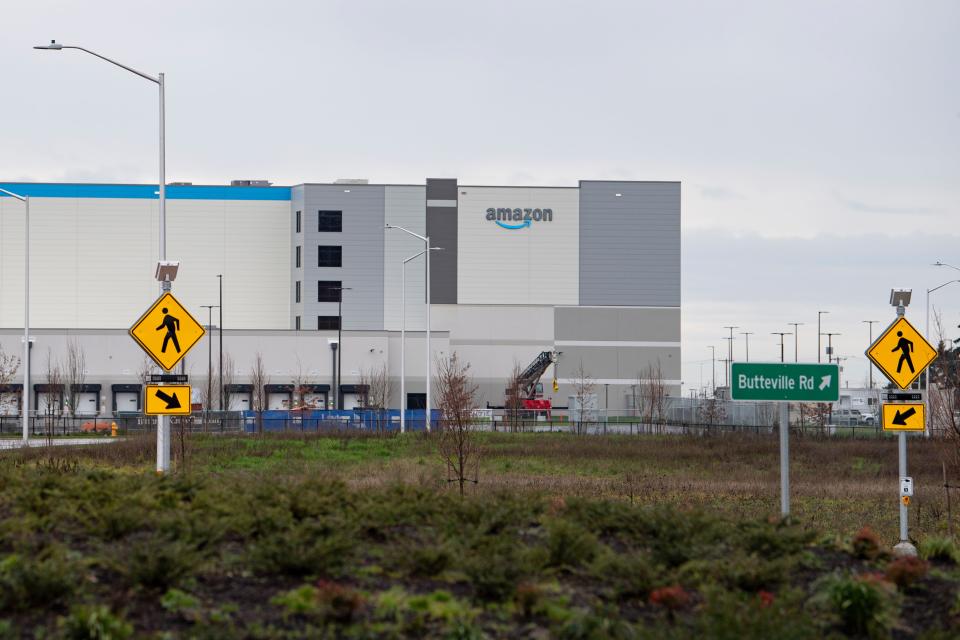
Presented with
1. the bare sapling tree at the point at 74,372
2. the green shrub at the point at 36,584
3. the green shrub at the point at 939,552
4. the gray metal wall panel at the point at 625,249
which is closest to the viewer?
the green shrub at the point at 36,584

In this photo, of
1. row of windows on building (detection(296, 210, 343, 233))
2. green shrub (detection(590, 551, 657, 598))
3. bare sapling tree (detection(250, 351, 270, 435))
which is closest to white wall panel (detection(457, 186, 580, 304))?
row of windows on building (detection(296, 210, 343, 233))

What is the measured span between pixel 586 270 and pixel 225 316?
92.0 feet

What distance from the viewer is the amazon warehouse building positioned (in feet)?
292

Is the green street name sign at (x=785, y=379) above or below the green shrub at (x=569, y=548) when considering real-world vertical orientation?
above

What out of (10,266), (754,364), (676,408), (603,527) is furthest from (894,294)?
(10,266)

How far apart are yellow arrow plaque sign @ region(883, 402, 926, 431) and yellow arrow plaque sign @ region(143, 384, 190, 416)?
434 inches

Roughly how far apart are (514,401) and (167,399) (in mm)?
51020

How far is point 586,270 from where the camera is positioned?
9038 centimetres

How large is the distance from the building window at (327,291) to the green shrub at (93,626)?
80.1 metres

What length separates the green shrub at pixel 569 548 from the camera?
10.1m

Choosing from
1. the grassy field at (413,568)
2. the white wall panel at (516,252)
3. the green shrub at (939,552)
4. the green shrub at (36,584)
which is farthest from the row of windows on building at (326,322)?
the green shrub at (36,584)

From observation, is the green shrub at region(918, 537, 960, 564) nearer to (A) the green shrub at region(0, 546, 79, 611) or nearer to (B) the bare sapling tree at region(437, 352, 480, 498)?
(B) the bare sapling tree at region(437, 352, 480, 498)

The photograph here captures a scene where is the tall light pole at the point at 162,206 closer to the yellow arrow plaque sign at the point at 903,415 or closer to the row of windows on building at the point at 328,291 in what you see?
the yellow arrow plaque sign at the point at 903,415

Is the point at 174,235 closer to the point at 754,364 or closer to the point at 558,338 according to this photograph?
the point at 558,338
